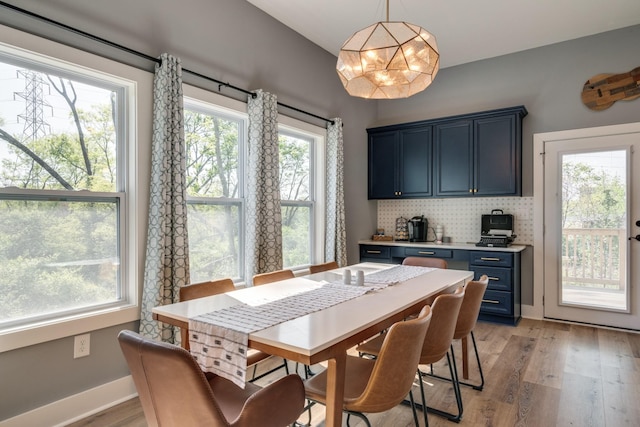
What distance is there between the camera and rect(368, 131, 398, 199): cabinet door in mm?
5090

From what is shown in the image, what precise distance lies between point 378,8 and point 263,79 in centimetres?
129

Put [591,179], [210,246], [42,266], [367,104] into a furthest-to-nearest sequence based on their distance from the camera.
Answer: [367,104], [591,179], [210,246], [42,266]

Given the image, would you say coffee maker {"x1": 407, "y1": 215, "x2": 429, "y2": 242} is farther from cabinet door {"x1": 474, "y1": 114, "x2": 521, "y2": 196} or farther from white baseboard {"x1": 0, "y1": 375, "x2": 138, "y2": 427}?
white baseboard {"x1": 0, "y1": 375, "x2": 138, "y2": 427}

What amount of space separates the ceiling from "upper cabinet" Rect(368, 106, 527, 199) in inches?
32.5

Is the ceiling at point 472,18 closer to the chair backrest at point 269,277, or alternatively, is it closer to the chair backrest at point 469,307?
the chair backrest at point 269,277

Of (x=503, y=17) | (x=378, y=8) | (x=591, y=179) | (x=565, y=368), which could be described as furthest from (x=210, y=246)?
(x=591, y=179)

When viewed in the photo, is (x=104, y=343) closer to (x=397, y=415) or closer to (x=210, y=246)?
(x=210, y=246)

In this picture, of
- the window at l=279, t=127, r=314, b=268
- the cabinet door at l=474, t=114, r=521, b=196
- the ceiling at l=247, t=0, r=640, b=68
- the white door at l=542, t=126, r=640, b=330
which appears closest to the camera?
the ceiling at l=247, t=0, r=640, b=68

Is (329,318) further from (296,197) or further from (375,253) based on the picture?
(375,253)

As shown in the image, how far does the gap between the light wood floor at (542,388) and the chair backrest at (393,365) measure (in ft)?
2.72

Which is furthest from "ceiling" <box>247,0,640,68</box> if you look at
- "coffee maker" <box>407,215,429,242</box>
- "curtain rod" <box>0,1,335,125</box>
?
"coffee maker" <box>407,215,429,242</box>

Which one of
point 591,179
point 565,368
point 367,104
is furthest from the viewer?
point 367,104

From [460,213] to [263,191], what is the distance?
9.18 ft

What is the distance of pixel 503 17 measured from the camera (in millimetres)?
3715
